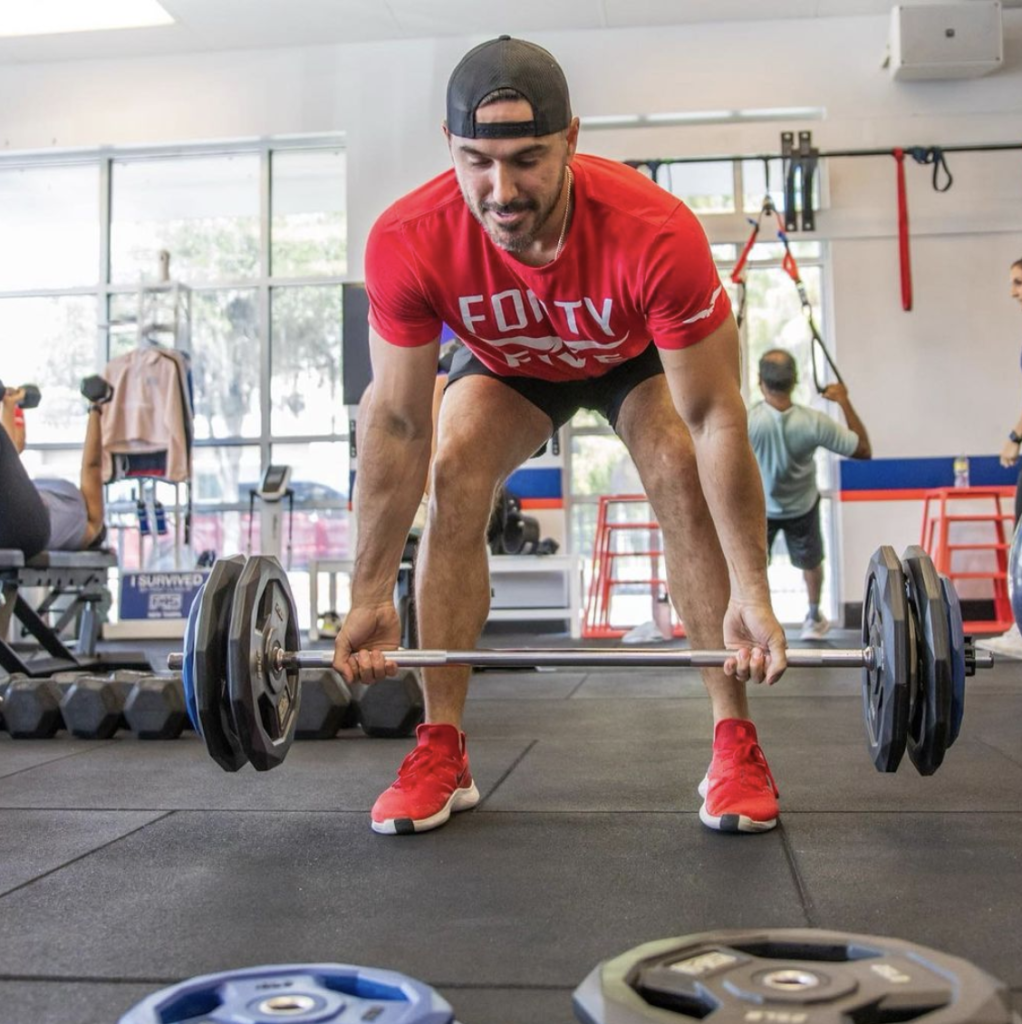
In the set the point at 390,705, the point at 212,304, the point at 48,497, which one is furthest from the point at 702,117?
the point at 390,705

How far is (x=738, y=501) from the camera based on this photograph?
60.5 inches

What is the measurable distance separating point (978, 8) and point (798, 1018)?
20.6 feet

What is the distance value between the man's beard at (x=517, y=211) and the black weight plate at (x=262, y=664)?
52 cm

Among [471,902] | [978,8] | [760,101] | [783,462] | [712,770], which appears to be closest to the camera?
[471,902]

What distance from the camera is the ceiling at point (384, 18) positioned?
6059 millimetres

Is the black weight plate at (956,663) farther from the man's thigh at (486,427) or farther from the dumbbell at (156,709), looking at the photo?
the dumbbell at (156,709)

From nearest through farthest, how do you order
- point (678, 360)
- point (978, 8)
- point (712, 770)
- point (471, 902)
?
point (471, 902) → point (678, 360) → point (712, 770) → point (978, 8)

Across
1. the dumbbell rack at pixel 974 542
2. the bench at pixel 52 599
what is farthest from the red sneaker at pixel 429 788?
the dumbbell rack at pixel 974 542

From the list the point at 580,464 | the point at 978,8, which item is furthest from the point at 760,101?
the point at 580,464

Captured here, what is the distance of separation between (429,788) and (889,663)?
0.66 m

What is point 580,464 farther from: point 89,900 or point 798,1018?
point 798,1018

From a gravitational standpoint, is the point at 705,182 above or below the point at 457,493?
above

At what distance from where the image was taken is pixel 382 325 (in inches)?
63.3

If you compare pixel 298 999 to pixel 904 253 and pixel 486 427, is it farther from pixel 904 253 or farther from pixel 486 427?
pixel 904 253
